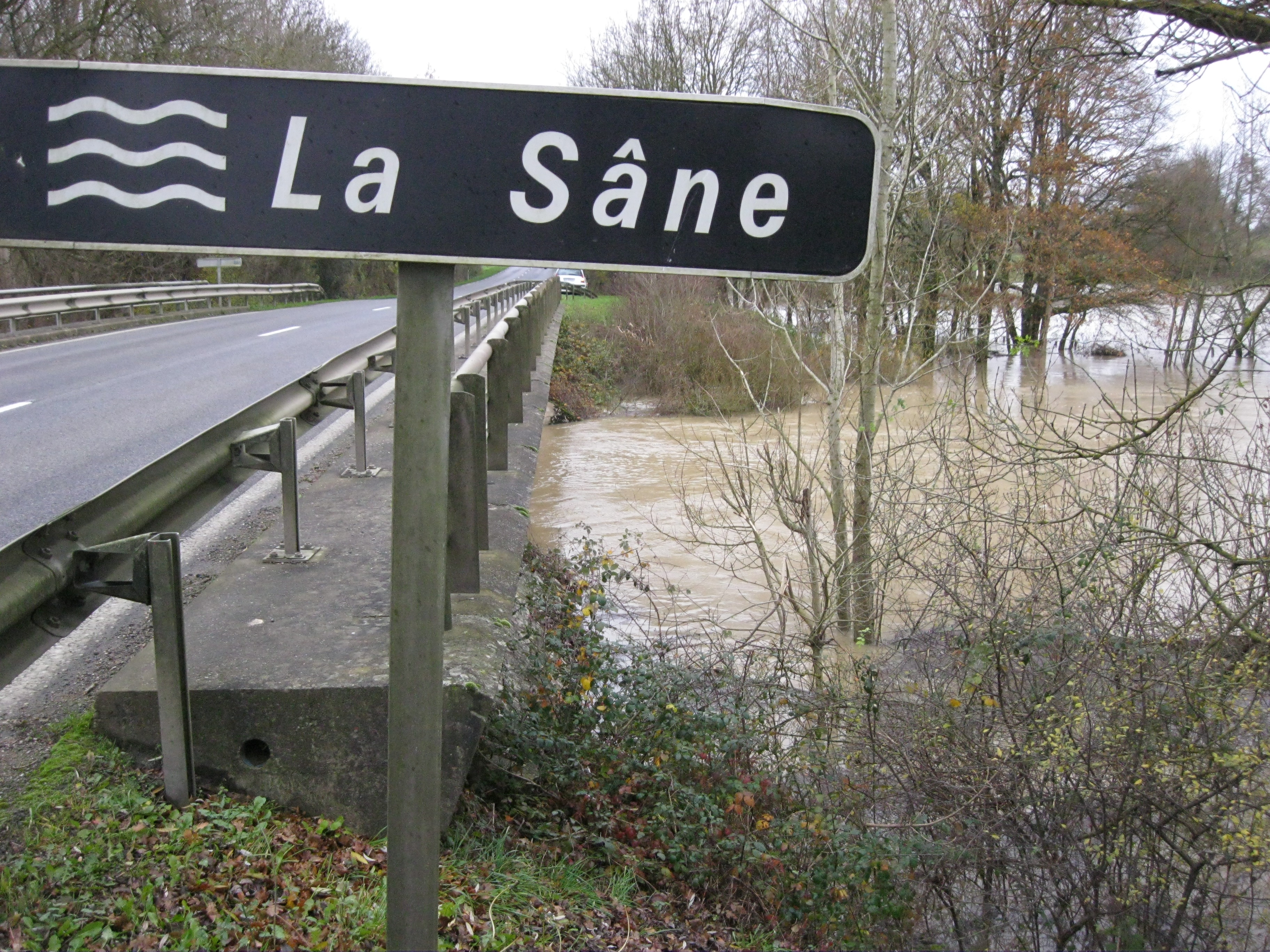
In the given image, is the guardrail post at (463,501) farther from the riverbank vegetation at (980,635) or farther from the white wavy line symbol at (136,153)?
the white wavy line symbol at (136,153)

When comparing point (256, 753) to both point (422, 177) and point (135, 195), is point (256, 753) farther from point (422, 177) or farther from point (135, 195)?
point (422, 177)

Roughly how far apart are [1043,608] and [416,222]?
5629 mm

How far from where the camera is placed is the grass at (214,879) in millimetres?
2258

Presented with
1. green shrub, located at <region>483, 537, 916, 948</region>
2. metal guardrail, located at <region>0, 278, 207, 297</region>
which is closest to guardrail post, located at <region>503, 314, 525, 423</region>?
green shrub, located at <region>483, 537, 916, 948</region>

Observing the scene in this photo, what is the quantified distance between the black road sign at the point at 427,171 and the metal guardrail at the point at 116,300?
15.1 m

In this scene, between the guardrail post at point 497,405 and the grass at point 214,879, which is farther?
the guardrail post at point 497,405

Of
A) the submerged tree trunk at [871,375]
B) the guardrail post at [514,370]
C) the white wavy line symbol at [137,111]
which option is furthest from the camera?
the submerged tree trunk at [871,375]

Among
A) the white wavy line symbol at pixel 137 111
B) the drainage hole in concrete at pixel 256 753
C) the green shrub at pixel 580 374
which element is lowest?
the green shrub at pixel 580 374

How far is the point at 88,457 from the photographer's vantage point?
7.00 meters

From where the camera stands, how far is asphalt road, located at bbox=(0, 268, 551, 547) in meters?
6.29

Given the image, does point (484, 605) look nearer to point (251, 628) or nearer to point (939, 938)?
point (251, 628)

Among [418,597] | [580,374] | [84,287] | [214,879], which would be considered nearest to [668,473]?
[580,374]

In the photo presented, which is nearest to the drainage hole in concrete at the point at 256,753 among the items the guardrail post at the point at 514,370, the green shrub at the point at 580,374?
the guardrail post at the point at 514,370

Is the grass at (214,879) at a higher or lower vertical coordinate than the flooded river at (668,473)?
higher
